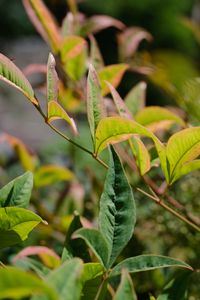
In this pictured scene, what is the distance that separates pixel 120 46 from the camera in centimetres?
119

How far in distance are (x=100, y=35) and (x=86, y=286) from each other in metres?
5.91

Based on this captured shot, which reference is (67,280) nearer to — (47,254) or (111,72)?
(47,254)

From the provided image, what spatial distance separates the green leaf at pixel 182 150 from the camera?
625 mm

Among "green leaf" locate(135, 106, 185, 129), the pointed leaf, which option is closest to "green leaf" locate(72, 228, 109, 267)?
"green leaf" locate(135, 106, 185, 129)

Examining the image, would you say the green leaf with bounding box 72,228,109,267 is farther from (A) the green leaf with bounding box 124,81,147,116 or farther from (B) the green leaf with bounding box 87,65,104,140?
(A) the green leaf with bounding box 124,81,147,116

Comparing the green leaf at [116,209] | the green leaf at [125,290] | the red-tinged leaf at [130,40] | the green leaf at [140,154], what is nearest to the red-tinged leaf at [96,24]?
the red-tinged leaf at [130,40]

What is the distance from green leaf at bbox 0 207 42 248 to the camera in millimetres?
573

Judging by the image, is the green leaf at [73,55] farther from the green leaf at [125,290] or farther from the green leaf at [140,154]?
the green leaf at [125,290]

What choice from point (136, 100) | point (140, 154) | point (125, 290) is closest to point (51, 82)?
point (140, 154)

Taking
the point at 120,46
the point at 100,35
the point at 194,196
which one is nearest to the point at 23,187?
the point at 194,196

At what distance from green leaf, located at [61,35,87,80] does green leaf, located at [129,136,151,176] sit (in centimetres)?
25

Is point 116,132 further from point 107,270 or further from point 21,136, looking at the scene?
point 21,136

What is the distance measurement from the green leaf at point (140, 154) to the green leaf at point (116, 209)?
0.09 m

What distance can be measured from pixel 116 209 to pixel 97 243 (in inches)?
2.2
